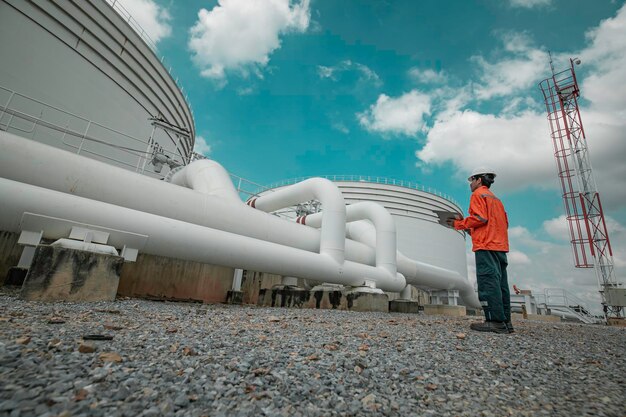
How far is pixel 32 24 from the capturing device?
6996 mm

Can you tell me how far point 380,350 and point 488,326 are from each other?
1756 millimetres

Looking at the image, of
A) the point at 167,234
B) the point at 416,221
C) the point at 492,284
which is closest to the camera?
the point at 492,284

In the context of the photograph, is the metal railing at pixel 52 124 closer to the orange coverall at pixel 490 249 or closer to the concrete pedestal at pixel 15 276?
the concrete pedestal at pixel 15 276

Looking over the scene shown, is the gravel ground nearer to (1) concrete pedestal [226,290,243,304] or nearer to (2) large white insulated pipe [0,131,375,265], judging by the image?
(2) large white insulated pipe [0,131,375,265]

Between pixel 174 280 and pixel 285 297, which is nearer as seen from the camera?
pixel 174 280

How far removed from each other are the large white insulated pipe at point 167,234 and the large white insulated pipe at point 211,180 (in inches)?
43.7

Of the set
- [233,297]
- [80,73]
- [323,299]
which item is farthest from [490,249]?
[80,73]

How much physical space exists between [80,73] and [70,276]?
7.68 m

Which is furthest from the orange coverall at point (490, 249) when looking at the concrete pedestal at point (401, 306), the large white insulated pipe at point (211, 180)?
the large white insulated pipe at point (211, 180)

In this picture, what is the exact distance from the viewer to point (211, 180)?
5711mm

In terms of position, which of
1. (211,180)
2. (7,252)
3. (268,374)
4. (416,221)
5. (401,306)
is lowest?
(268,374)

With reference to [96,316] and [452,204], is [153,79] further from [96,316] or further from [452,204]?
[452,204]

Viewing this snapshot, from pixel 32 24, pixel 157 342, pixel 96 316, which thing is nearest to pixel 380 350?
pixel 157 342

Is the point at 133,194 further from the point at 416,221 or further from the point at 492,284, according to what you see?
the point at 416,221
